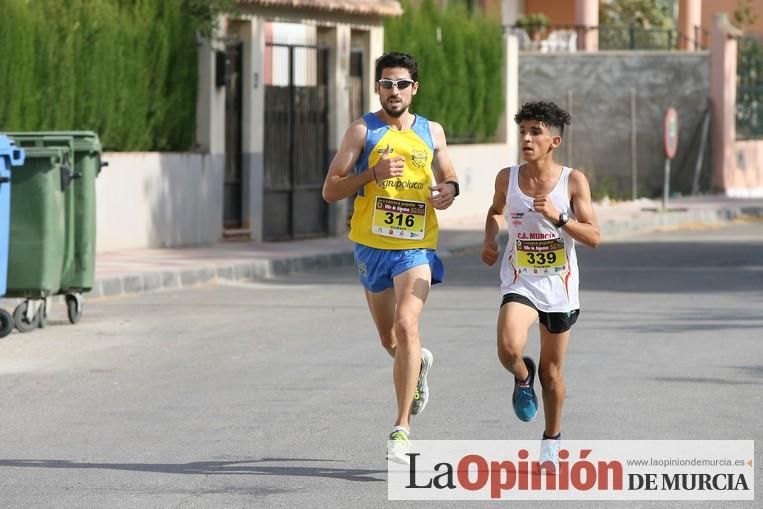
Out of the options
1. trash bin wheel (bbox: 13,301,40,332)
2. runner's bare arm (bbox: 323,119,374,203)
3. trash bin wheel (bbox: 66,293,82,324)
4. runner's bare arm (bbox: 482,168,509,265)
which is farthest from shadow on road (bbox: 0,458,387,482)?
trash bin wheel (bbox: 66,293,82,324)

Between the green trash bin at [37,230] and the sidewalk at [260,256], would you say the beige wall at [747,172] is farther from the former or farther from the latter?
the green trash bin at [37,230]

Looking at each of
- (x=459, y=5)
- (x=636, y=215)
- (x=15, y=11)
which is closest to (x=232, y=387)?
(x=15, y=11)

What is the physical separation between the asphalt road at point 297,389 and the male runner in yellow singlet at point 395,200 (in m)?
0.69

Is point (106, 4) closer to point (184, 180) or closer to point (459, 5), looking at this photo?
point (184, 180)

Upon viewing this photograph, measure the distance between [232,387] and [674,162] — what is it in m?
24.9

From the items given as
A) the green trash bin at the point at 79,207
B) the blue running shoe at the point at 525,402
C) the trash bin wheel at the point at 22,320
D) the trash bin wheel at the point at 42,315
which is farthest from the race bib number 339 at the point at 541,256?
the green trash bin at the point at 79,207

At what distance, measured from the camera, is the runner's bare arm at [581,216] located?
24.4 ft

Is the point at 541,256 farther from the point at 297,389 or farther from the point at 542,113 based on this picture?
the point at 297,389

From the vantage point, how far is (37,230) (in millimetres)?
13617

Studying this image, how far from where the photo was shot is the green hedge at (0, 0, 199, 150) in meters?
19.1

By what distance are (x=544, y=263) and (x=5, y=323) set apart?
255 inches

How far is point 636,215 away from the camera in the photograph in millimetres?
27031

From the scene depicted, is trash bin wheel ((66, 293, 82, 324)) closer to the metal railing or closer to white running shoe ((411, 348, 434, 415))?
white running shoe ((411, 348, 434, 415))

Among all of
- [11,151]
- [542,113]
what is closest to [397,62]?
[542,113]
